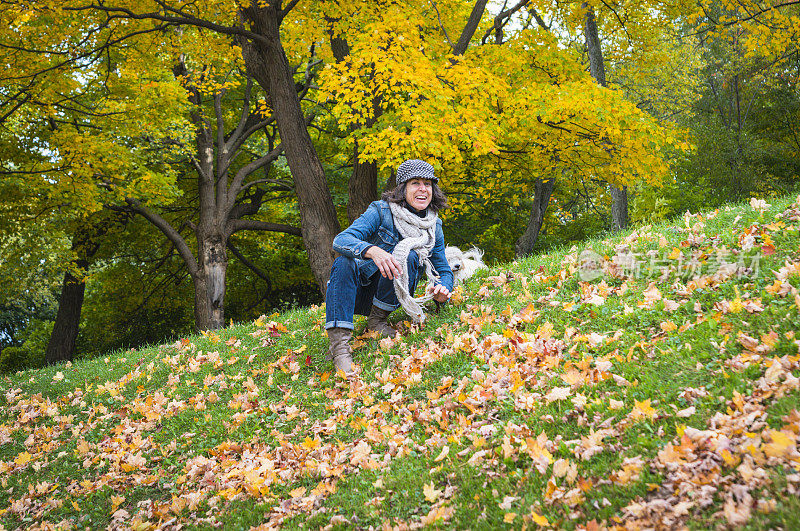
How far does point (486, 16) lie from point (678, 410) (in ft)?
43.8

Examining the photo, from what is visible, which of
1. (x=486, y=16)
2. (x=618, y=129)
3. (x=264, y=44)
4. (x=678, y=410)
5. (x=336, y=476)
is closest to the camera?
(x=678, y=410)

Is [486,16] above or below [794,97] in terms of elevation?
above

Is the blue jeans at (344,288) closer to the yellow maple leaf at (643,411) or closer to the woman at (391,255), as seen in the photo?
the woman at (391,255)

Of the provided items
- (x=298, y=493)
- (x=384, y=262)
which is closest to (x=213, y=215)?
(x=384, y=262)

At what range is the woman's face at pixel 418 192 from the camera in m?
4.92

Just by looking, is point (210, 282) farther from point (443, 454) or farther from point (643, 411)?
point (643, 411)

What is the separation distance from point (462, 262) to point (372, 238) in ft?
5.60

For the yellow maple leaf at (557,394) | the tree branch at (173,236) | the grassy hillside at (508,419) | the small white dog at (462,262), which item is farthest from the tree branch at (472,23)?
the tree branch at (173,236)

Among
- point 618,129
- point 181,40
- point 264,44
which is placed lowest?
point 618,129

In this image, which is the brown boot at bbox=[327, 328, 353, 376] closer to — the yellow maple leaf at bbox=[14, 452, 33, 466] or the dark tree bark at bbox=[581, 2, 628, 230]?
the yellow maple leaf at bbox=[14, 452, 33, 466]

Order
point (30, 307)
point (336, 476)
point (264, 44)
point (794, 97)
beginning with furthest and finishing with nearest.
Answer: point (30, 307) < point (794, 97) < point (264, 44) < point (336, 476)

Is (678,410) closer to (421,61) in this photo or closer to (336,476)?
(336,476)

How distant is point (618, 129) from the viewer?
29.8 ft

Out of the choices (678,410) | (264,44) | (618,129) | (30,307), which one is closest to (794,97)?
(618,129)
